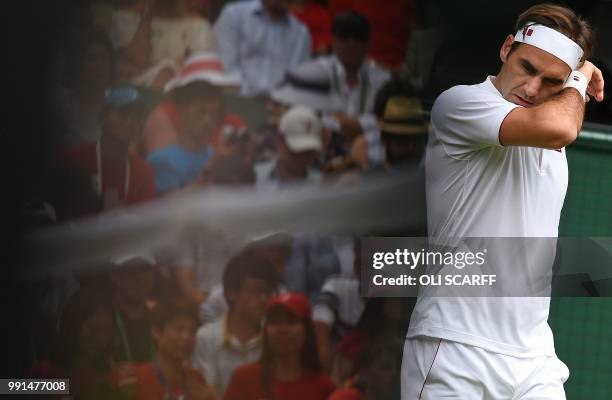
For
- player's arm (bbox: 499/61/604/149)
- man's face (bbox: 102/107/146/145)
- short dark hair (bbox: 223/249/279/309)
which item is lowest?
short dark hair (bbox: 223/249/279/309)

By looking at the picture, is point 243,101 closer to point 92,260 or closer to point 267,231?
point 267,231

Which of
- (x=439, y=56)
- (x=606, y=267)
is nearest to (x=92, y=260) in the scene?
(x=439, y=56)

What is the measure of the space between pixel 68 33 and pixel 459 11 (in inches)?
56.9

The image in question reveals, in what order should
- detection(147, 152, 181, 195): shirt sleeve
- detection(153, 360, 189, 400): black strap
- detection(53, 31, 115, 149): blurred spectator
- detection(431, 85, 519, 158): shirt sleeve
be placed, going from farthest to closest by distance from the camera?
1. detection(153, 360, 189, 400): black strap
2. detection(147, 152, 181, 195): shirt sleeve
3. detection(53, 31, 115, 149): blurred spectator
4. detection(431, 85, 519, 158): shirt sleeve

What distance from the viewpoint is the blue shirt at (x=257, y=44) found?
11.6 feet

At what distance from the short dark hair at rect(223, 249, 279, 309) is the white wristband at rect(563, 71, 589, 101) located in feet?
4.00

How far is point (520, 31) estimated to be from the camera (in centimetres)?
310

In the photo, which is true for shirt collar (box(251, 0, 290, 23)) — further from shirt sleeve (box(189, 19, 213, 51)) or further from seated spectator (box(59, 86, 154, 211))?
seated spectator (box(59, 86, 154, 211))

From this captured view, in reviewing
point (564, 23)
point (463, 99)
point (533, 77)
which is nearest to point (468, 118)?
point (463, 99)

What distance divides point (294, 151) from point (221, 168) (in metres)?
0.26

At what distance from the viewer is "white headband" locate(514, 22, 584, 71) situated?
297 centimetres

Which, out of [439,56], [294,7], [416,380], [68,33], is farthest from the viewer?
[439,56]

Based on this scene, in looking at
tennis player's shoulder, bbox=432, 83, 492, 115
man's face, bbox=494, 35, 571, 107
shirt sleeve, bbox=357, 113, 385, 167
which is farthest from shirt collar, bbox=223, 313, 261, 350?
man's face, bbox=494, 35, 571, 107

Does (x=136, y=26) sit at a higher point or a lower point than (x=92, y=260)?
higher
